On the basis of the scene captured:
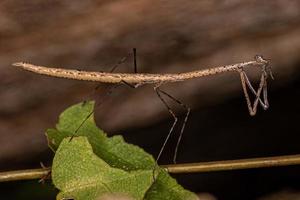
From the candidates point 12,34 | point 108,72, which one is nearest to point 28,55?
point 12,34

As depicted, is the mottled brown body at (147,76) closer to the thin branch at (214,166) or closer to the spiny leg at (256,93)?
the spiny leg at (256,93)

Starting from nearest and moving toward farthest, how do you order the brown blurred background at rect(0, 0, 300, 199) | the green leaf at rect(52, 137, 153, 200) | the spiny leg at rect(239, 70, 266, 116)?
the green leaf at rect(52, 137, 153, 200) < the brown blurred background at rect(0, 0, 300, 199) < the spiny leg at rect(239, 70, 266, 116)

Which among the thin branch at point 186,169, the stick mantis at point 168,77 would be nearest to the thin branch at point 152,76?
the stick mantis at point 168,77

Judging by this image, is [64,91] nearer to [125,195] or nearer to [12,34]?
[12,34]

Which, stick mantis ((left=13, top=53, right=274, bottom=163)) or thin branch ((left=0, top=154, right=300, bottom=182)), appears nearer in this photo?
thin branch ((left=0, top=154, right=300, bottom=182))

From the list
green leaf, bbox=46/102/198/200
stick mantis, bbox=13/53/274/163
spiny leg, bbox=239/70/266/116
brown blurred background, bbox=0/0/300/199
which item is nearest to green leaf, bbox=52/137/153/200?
green leaf, bbox=46/102/198/200

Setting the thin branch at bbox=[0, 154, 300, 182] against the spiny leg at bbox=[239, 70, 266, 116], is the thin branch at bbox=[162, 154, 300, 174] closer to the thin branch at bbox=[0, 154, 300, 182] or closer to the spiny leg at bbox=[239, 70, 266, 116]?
the thin branch at bbox=[0, 154, 300, 182]
